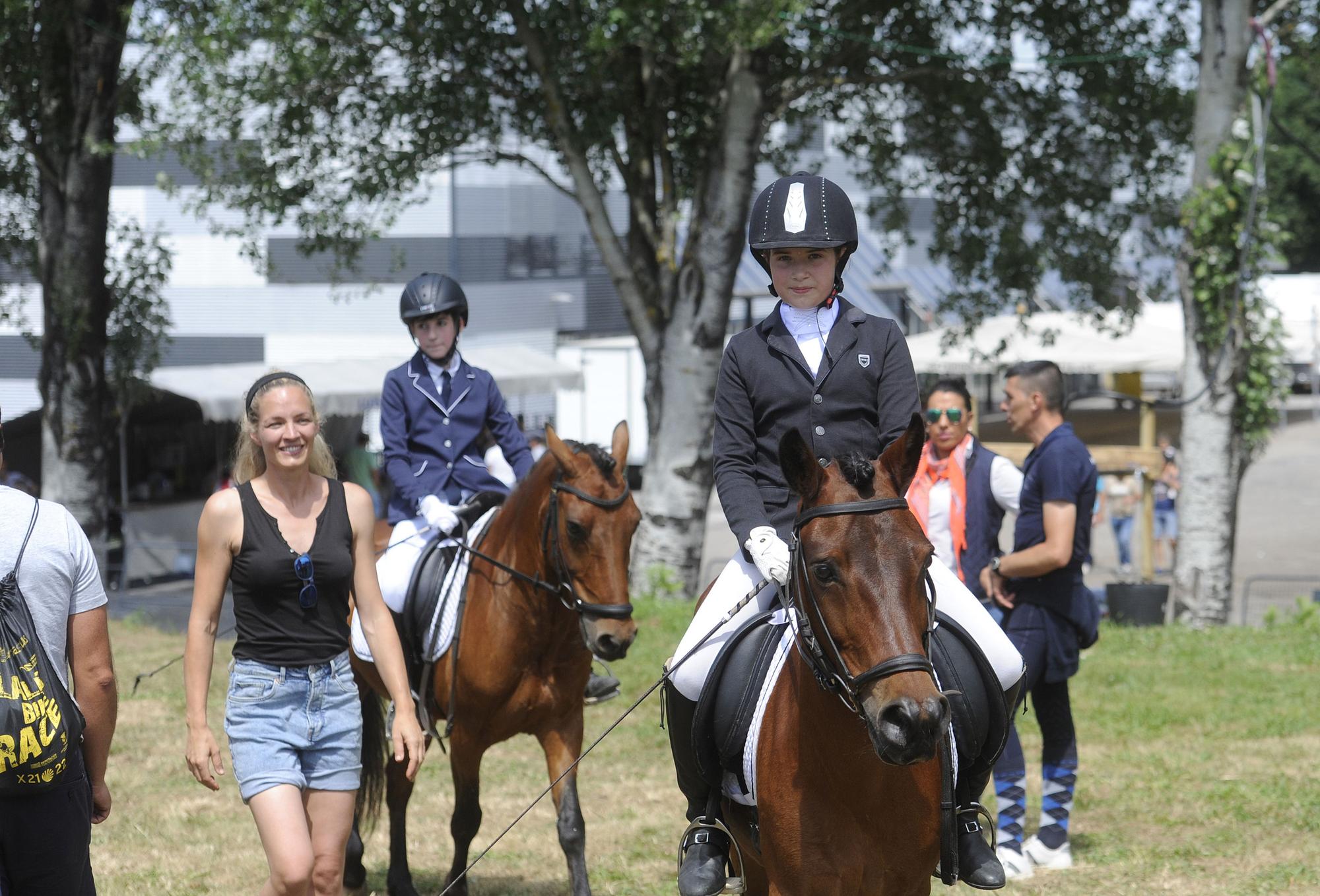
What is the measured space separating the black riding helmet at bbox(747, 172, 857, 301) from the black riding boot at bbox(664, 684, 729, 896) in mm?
1516

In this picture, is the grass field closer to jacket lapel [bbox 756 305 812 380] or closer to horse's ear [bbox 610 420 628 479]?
horse's ear [bbox 610 420 628 479]

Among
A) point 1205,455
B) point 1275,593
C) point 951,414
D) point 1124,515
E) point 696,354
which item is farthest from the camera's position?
point 1124,515

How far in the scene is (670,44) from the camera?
14539mm

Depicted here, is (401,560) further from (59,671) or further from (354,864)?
(59,671)

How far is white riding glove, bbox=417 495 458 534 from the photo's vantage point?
695 centimetres

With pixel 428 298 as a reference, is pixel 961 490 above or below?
below

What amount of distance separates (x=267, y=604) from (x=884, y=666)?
7.60 ft

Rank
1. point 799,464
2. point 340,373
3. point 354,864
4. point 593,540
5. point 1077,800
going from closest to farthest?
point 799,464 < point 593,540 < point 354,864 < point 1077,800 < point 340,373

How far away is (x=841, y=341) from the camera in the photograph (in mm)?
4402

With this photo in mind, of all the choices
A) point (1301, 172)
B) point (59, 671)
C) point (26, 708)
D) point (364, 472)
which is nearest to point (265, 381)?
point (59, 671)

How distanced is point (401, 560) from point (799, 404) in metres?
3.29

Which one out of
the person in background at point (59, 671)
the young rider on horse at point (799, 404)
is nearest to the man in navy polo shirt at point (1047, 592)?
the young rider on horse at point (799, 404)

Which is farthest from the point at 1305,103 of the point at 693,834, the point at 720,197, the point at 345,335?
the point at 693,834

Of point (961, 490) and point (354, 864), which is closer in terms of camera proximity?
point (354, 864)
